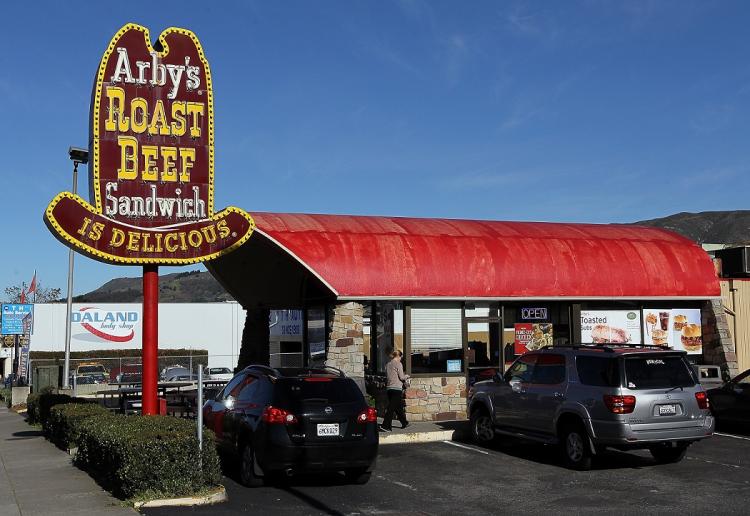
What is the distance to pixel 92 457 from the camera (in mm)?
12781

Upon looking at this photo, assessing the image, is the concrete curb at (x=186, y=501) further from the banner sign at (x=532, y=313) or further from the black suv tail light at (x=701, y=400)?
the banner sign at (x=532, y=313)

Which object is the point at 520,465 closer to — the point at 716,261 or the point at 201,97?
the point at 201,97

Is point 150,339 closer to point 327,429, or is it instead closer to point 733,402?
point 327,429

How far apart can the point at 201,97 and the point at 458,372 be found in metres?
9.00

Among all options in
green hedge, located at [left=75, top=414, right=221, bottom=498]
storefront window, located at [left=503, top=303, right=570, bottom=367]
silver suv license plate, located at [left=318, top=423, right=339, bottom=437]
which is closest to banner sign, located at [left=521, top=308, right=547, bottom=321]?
storefront window, located at [left=503, top=303, right=570, bottom=367]

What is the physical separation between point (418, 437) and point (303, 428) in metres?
5.97

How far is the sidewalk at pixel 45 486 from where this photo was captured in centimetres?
1023

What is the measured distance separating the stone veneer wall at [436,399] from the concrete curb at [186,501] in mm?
9184

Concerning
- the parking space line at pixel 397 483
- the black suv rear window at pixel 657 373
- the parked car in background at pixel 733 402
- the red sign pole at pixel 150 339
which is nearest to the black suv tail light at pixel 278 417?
the parking space line at pixel 397 483

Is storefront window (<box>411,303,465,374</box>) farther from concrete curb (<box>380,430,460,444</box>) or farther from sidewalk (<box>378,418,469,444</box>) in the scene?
concrete curb (<box>380,430,460,444</box>)

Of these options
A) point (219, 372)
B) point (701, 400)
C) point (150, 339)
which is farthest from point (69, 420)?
point (219, 372)

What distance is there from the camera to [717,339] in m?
22.6

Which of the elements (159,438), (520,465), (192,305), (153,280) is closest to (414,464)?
(520,465)

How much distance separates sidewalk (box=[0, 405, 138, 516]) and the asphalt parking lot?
3.42 ft
